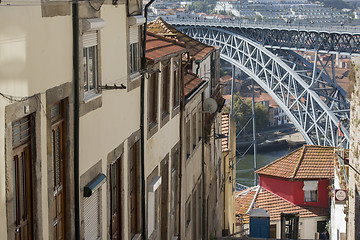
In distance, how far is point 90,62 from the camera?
4648mm

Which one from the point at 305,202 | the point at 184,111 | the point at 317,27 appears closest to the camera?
the point at 184,111

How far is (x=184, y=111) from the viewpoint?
8875 millimetres

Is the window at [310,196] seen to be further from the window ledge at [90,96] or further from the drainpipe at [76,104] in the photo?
the drainpipe at [76,104]

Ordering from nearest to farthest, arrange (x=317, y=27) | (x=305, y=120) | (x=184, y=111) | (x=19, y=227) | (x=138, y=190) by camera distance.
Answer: (x=19, y=227) → (x=138, y=190) → (x=184, y=111) → (x=317, y=27) → (x=305, y=120)

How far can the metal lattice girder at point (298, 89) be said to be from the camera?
31453 mm

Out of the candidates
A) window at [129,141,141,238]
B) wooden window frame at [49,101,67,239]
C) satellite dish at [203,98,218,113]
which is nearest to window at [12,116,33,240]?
wooden window frame at [49,101,67,239]

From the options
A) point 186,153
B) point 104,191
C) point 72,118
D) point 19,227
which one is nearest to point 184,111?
point 186,153

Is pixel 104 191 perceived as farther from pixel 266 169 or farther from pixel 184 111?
pixel 266 169

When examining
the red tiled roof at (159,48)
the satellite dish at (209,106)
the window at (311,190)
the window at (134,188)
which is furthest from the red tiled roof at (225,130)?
the window at (134,188)

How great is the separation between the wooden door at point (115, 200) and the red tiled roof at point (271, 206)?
1344cm

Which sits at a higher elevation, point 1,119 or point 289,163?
point 1,119

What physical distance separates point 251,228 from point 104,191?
7531 millimetres

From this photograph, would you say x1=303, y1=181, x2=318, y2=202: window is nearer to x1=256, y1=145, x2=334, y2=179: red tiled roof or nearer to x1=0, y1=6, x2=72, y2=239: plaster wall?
x1=256, y1=145, x2=334, y2=179: red tiled roof

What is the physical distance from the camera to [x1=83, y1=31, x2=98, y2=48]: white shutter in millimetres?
4472
